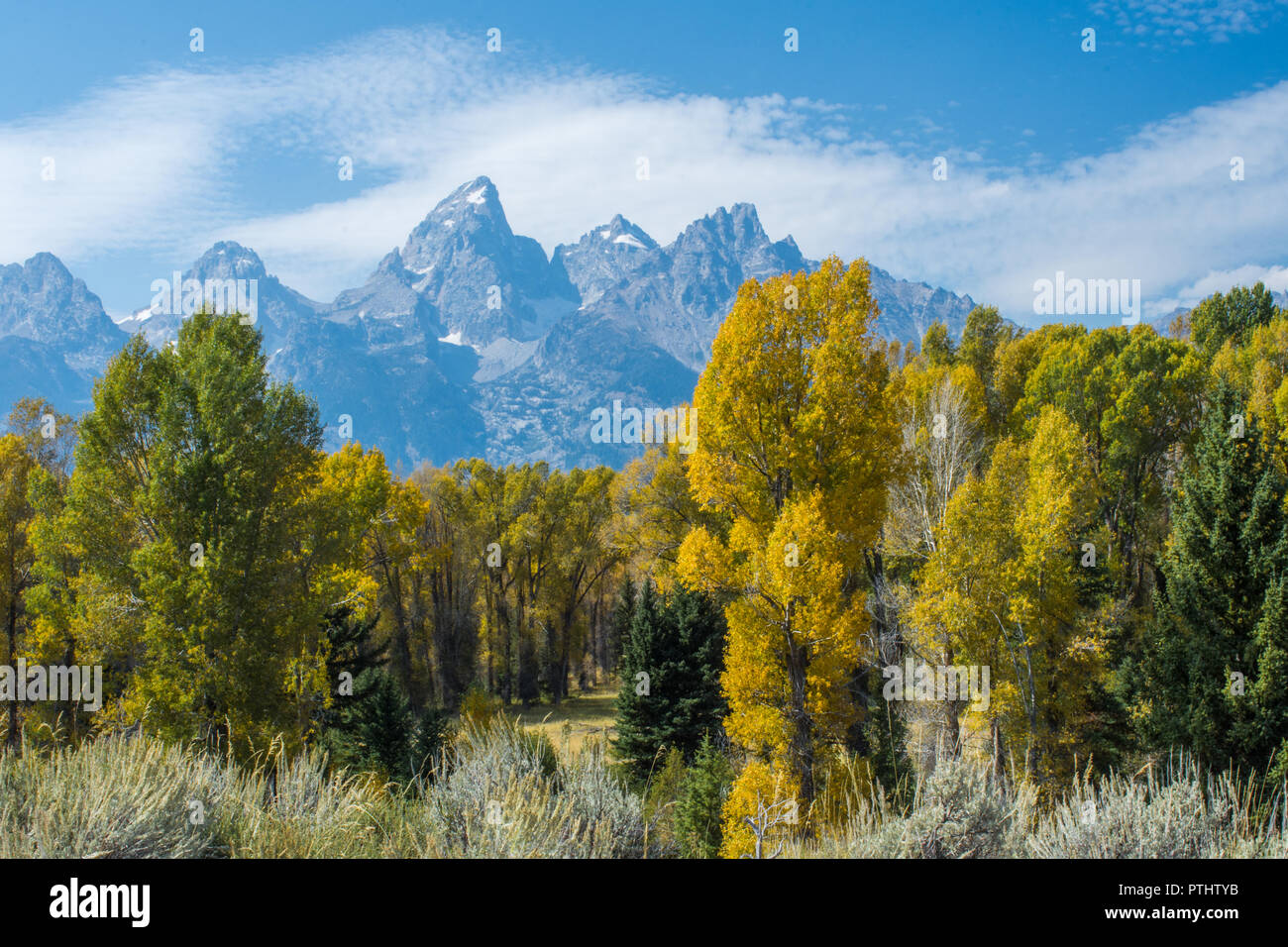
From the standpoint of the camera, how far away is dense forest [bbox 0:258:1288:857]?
1412cm

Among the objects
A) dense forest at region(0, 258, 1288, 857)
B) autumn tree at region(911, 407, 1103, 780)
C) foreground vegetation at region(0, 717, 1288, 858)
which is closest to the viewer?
foreground vegetation at region(0, 717, 1288, 858)

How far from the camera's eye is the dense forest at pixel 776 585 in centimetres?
1412

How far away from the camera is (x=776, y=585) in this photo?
13781mm

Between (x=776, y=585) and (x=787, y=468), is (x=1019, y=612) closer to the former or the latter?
(x=787, y=468)

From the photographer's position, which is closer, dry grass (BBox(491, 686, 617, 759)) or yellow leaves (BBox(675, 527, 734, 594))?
yellow leaves (BBox(675, 527, 734, 594))

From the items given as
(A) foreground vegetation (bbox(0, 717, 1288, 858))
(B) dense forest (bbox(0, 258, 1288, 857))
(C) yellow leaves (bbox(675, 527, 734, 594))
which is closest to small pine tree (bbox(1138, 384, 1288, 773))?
(B) dense forest (bbox(0, 258, 1288, 857))

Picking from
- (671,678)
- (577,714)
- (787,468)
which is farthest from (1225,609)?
(577,714)

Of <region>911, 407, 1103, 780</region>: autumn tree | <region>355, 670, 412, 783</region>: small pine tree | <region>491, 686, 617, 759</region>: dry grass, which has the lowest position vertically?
<region>491, 686, 617, 759</region>: dry grass

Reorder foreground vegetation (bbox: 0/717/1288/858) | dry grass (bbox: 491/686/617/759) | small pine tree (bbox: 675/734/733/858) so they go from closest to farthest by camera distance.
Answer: foreground vegetation (bbox: 0/717/1288/858) → small pine tree (bbox: 675/734/733/858) → dry grass (bbox: 491/686/617/759)

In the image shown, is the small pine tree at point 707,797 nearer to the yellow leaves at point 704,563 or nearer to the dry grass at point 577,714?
the yellow leaves at point 704,563

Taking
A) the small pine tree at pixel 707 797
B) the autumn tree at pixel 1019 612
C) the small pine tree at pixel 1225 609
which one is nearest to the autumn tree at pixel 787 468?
the small pine tree at pixel 707 797

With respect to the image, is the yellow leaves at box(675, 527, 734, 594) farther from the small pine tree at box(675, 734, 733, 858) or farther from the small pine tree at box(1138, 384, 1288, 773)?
the small pine tree at box(1138, 384, 1288, 773)
